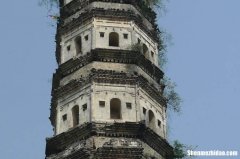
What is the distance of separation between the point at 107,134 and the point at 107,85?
1.59 m

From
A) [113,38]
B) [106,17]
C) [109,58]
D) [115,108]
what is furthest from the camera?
[106,17]

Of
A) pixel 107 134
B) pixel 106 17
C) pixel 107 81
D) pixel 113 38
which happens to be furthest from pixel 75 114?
pixel 106 17

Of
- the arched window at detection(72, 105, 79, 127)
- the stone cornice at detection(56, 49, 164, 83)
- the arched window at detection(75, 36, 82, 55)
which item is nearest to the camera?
the arched window at detection(72, 105, 79, 127)

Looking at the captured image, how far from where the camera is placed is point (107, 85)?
1988cm

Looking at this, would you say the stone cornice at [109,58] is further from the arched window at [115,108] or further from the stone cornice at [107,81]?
the arched window at [115,108]

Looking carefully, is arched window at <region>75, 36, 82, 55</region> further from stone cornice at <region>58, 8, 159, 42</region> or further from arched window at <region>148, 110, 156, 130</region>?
arched window at <region>148, 110, 156, 130</region>

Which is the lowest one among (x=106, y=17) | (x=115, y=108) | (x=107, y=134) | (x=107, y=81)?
(x=107, y=134)

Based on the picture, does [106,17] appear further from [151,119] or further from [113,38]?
[151,119]

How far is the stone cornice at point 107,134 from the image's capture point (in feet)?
61.6

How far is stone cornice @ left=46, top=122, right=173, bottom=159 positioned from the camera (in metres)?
18.8

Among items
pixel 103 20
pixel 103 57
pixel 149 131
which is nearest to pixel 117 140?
pixel 149 131

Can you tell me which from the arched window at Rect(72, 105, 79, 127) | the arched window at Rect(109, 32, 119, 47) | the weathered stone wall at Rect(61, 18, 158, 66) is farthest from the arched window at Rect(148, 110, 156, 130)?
the arched window at Rect(109, 32, 119, 47)

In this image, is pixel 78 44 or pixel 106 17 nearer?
pixel 78 44

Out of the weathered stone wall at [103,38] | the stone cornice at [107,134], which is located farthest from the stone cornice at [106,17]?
→ the stone cornice at [107,134]
